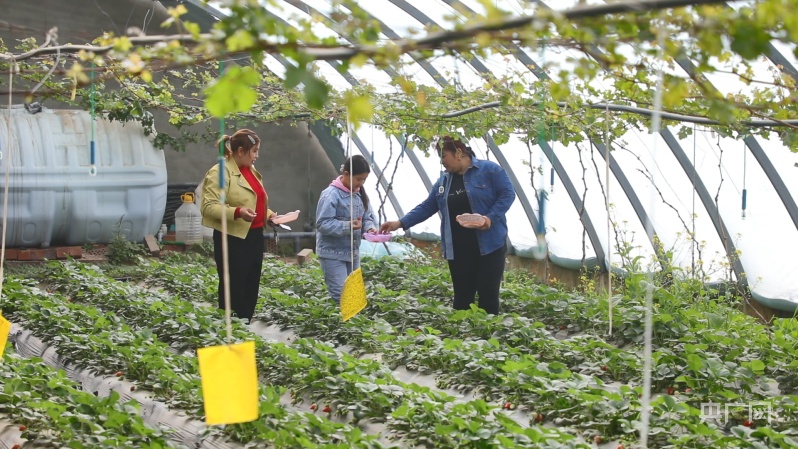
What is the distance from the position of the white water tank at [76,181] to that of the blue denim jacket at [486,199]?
5.93 m

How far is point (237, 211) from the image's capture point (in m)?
5.74

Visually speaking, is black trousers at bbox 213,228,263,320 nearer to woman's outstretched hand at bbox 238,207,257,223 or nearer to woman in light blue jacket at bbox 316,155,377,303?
woman's outstretched hand at bbox 238,207,257,223

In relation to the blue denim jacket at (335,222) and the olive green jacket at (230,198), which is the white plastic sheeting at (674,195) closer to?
the blue denim jacket at (335,222)

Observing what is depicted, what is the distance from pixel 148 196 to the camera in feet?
36.8

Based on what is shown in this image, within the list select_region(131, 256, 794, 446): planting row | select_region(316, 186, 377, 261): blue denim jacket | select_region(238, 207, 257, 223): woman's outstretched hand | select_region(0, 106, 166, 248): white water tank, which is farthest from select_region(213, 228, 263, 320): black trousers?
select_region(0, 106, 166, 248): white water tank

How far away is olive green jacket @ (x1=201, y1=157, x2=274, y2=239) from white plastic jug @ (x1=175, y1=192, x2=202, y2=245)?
20.1ft

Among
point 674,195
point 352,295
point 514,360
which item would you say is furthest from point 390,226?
point 674,195

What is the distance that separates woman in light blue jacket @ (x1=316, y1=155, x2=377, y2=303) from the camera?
648cm

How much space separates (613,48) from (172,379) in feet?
10.4

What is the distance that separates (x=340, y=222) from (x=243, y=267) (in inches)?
33.4

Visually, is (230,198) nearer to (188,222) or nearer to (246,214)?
(246,214)

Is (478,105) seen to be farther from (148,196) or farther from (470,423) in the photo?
(148,196)

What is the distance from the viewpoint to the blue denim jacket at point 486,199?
6062 millimetres

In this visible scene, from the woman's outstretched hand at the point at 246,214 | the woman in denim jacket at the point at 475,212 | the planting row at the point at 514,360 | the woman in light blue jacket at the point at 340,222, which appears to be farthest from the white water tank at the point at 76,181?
the woman in denim jacket at the point at 475,212
